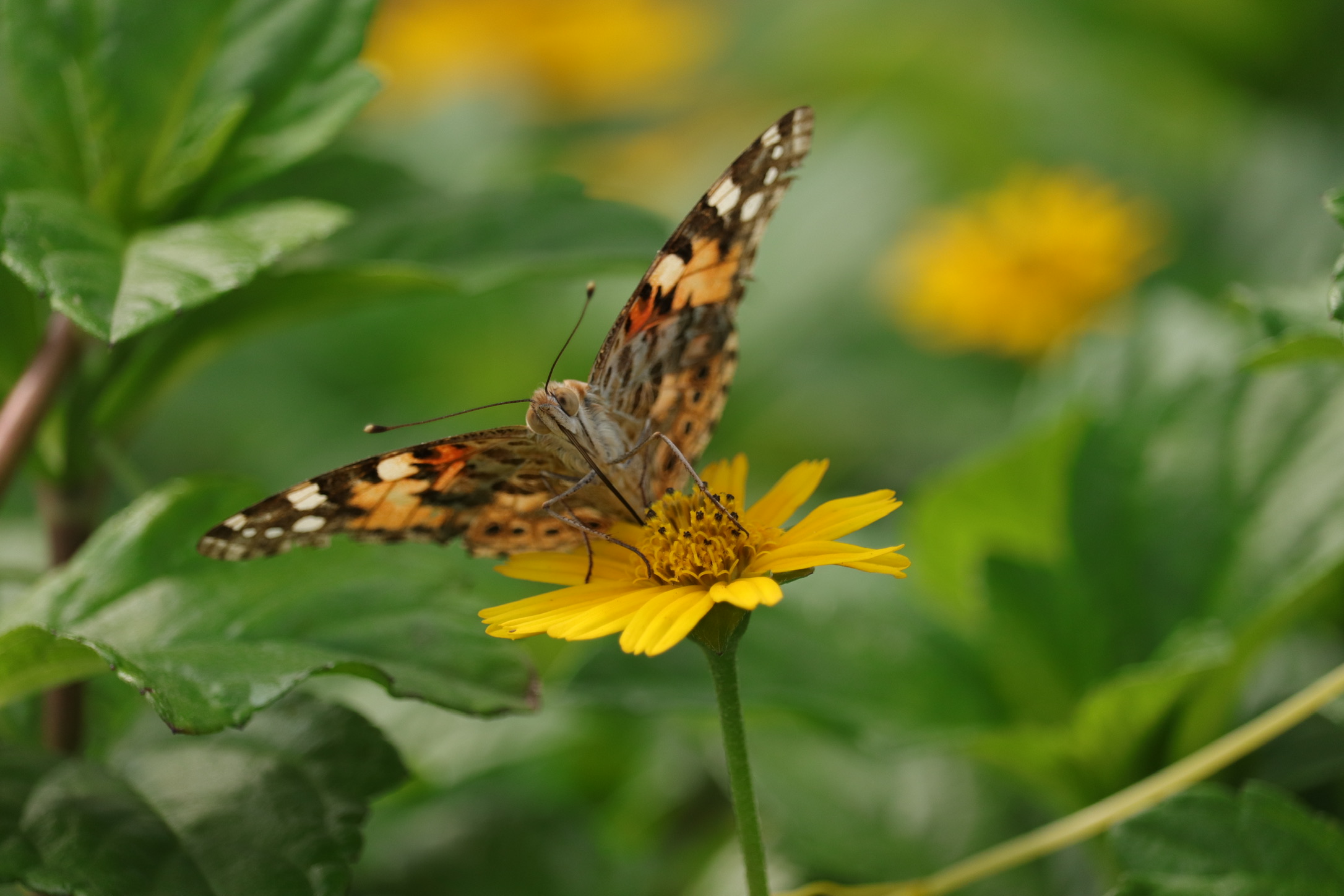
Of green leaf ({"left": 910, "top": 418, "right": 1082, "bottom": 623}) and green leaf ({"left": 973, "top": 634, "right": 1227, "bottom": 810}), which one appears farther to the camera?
green leaf ({"left": 910, "top": 418, "right": 1082, "bottom": 623})

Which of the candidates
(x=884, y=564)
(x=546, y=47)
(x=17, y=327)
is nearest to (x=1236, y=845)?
(x=884, y=564)

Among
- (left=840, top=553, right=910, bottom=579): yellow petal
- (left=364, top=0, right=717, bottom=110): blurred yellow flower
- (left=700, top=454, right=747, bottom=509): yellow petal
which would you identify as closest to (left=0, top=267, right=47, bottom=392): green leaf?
(left=700, top=454, right=747, bottom=509): yellow petal

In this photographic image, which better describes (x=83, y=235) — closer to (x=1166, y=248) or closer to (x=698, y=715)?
(x=698, y=715)

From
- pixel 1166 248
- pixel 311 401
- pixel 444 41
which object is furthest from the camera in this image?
pixel 444 41

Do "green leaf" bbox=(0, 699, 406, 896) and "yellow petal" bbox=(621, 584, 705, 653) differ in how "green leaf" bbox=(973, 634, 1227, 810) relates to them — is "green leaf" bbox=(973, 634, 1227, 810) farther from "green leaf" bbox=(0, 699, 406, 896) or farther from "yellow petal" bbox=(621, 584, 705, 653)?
"green leaf" bbox=(0, 699, 406, 896)

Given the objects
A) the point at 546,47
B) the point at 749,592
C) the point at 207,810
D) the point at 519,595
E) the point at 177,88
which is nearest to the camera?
the point at 749,592

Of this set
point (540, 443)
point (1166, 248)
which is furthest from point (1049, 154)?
point (540, 443)

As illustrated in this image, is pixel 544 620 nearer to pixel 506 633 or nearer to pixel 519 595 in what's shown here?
pixel 506 633
